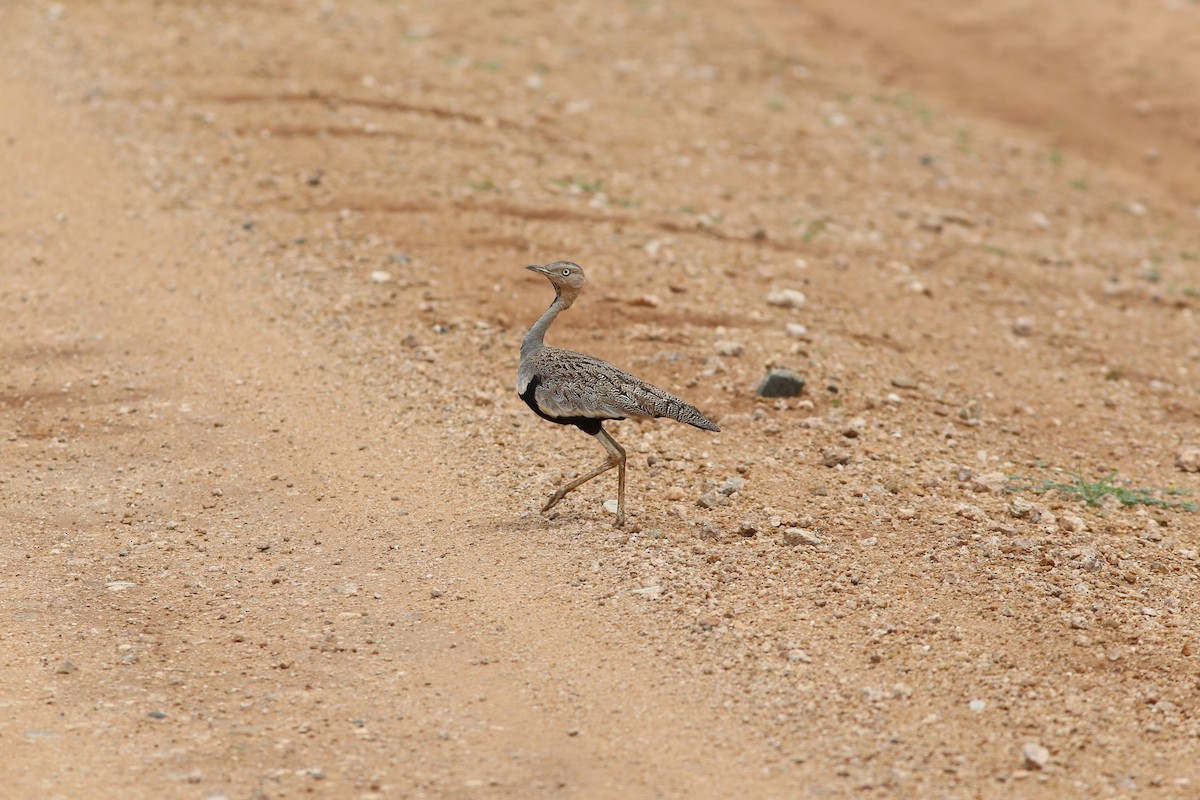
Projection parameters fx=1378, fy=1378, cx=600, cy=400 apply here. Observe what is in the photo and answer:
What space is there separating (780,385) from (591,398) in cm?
264

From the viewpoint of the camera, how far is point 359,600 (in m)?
7.55

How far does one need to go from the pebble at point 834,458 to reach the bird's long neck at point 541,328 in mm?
2071

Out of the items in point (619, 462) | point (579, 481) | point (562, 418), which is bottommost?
point (579, 481)

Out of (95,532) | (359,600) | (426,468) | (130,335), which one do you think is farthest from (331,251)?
(359,600)

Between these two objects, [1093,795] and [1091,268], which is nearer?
[1093,795]

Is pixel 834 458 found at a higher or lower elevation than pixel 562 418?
lower

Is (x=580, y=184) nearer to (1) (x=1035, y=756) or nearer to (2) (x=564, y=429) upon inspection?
(2) (x=564, y=429)

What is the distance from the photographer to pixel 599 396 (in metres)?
7.96

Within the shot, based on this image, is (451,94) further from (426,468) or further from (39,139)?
(426,468)

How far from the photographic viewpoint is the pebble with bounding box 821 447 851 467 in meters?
9.24

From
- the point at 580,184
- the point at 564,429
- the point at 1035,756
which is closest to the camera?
the point at 1035,756

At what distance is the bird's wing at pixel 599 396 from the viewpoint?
795 cm

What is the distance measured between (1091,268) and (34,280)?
10.3 meters

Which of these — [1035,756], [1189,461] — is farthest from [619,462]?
[1189,461]
